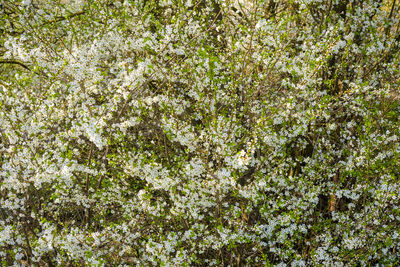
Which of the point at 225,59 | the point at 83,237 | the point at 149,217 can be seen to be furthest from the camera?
the point at 225,59

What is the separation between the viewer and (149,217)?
611cm

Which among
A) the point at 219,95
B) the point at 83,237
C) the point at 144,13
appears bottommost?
the point at 83,237

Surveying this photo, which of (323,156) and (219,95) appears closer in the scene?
(219,95)

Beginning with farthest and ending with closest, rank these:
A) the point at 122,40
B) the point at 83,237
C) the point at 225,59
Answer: the point at 225,59, the point at 122,40, the point at 83,237

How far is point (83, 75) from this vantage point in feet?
16.8

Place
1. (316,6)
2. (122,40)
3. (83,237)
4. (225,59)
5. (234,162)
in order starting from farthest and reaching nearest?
(316,6) < (225,59) < (122,40) < (83,237) < (234,162)

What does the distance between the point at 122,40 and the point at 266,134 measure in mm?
3385

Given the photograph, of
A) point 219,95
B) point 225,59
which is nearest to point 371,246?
point 219,95

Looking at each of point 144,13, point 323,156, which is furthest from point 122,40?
point 323,156

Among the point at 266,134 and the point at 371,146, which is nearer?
the point at 266,134

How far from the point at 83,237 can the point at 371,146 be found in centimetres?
550

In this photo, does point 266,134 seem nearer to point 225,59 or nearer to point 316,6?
point 225,59

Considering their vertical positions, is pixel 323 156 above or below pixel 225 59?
below

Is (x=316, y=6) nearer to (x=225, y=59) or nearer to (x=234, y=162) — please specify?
(x=225, y=59)
